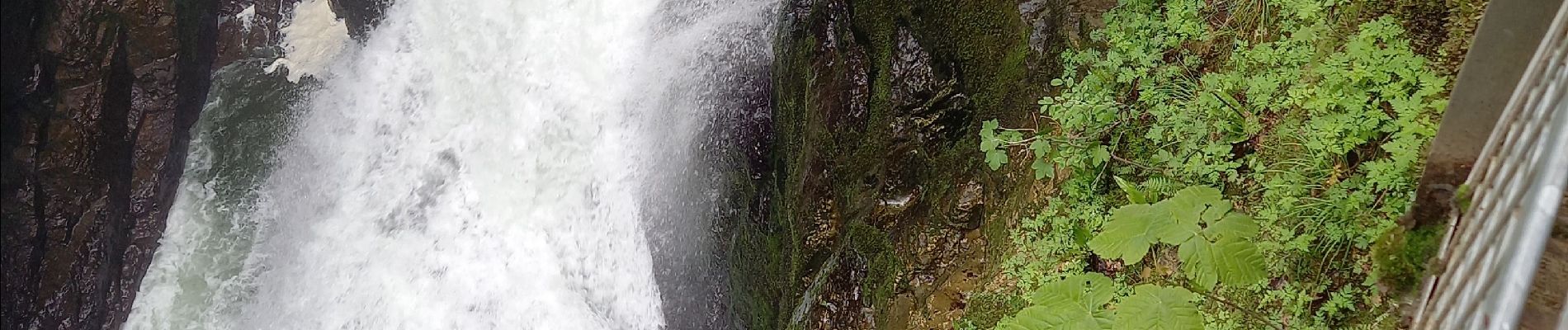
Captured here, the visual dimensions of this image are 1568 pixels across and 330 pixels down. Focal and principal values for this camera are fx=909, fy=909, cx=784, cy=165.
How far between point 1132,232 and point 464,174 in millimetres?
3756

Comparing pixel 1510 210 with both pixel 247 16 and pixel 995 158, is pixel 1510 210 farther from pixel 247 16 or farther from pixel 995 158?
pixel 247 16

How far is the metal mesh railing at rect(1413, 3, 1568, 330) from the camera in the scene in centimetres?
151

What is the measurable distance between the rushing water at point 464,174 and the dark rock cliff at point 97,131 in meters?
0.18

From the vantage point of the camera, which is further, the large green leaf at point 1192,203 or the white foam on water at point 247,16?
the white foam on water at point 247,16

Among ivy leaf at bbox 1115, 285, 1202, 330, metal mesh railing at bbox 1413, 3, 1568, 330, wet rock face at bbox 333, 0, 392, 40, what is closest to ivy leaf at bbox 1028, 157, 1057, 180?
ivy leaf at bbox 1115, 285, 1202, 330

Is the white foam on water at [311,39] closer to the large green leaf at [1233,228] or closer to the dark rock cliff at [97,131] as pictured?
the dark rock cliff at [97,131]

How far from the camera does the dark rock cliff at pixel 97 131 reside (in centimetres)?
477

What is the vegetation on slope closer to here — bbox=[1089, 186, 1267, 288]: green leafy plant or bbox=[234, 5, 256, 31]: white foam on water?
bbox=[1089, 186, 1267, 288]: green leafy plant

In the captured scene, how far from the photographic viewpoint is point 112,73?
5.11m

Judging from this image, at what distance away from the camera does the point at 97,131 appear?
5137 mm

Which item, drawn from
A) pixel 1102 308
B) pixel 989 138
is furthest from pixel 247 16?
pixel 1102 308

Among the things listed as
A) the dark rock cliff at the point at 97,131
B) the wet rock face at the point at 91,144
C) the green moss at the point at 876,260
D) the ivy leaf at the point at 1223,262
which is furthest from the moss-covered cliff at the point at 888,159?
the wet rock face at the point at 91,144

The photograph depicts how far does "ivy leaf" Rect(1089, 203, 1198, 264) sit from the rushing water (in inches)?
73.5

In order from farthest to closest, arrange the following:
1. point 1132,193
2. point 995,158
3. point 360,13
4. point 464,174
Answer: point 360,13 < point 464,174 < point 995,158 < point 1132,193
